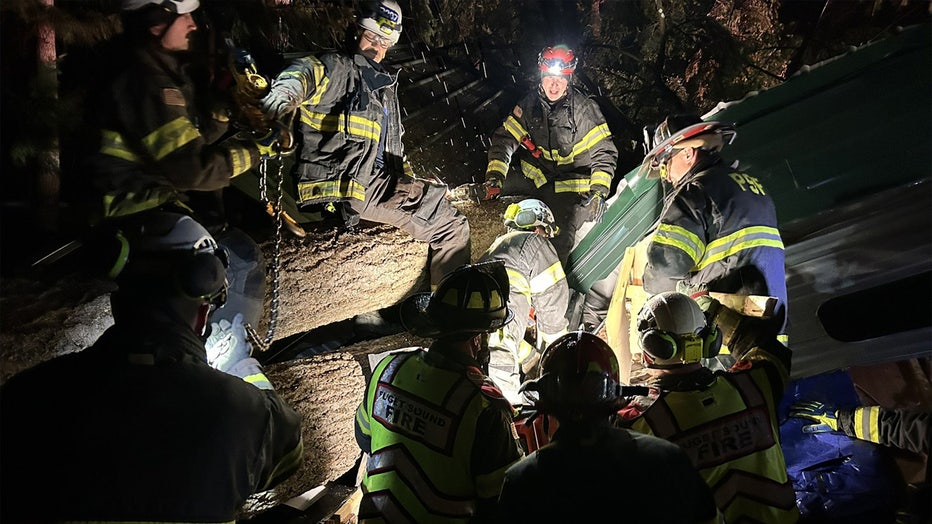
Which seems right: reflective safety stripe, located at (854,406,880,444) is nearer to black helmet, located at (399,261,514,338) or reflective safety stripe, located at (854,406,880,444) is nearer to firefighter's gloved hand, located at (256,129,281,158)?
black helmet, located at (399,261,514,338)

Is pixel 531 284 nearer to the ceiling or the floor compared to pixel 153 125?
nearer to the floor

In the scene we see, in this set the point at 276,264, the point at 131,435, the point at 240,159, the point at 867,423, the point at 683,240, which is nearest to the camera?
the point at 131,435

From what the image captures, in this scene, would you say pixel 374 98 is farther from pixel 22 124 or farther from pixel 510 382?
pixel 510 382

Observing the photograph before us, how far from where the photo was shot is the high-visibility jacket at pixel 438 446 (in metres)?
2.61

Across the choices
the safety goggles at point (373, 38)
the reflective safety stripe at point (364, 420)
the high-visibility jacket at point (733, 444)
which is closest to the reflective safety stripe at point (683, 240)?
the high-visibility jacket at point (733, 444)

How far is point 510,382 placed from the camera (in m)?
4.72

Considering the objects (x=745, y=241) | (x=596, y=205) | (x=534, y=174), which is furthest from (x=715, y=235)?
(x=534, y=174)

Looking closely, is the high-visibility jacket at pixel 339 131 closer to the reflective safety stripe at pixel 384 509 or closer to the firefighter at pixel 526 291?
the firefighter at pixel 526 291

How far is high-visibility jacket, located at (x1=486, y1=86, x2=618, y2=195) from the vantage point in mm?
6277

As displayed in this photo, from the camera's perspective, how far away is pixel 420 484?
2.64m

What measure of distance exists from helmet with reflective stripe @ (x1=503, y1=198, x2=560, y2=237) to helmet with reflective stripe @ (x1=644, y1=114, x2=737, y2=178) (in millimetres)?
1171

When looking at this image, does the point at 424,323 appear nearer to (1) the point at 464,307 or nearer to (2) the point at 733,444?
(1) the point at 464,307

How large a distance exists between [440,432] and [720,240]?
275cm

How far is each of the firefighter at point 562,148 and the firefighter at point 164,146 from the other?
3.61 m
